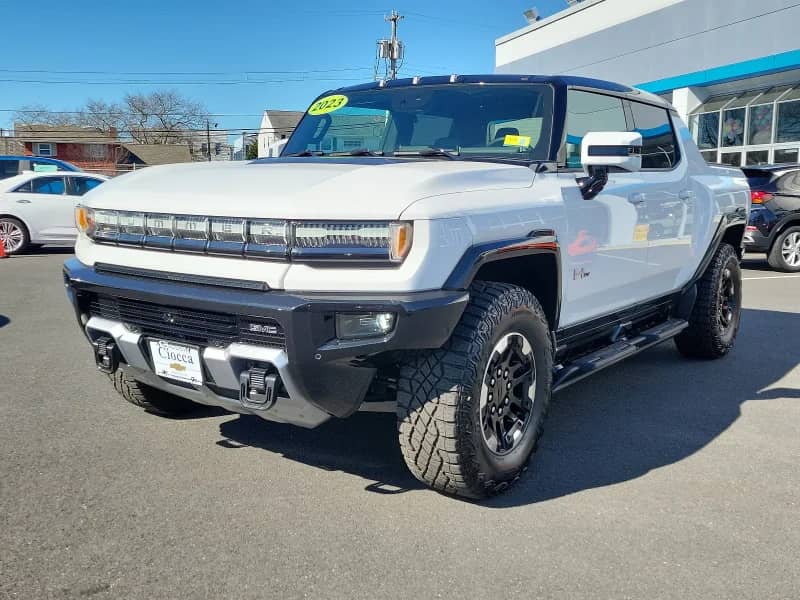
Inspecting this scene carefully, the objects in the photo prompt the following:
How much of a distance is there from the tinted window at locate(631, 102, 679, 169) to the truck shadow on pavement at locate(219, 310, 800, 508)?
1486 mm

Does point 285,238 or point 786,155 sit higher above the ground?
point 786,155

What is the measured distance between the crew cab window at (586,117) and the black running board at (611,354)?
40.5 inches

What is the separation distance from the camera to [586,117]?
421cm

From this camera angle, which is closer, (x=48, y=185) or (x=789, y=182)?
(x=789, y=182)

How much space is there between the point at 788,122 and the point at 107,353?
71.5 feet

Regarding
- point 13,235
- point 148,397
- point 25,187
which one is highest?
point 25,187

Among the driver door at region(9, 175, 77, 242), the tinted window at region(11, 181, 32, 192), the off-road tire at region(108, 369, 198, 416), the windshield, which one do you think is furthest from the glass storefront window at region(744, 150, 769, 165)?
the off-road tire at region(108, 369, 198, 416)

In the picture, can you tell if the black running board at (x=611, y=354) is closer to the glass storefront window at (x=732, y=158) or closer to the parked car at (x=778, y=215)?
the parked car at (x=778, y=215)

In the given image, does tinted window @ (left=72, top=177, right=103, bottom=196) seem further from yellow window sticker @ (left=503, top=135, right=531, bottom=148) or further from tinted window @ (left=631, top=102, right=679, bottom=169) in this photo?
yellow window sticker @ (left=503, top=135, right=531, bottom=148)

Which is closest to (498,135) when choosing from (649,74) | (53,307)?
(53,307)

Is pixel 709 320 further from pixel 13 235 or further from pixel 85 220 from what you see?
pixel 13 235

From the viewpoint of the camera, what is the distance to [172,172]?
3.58m

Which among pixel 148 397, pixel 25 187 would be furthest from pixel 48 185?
pixel 148 397

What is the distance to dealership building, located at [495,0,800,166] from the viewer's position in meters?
21.4
